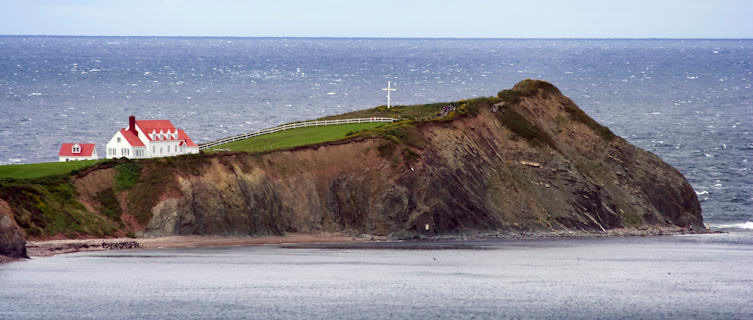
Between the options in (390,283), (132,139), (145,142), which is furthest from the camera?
(145,142)

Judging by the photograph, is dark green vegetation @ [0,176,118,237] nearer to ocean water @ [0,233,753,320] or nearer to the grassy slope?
ocean water @ [0,233,753,320]

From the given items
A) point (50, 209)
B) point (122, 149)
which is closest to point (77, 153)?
point (122, 149)

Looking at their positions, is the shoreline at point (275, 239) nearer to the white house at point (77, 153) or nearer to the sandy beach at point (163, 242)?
the sandy beach at point (163, 242)

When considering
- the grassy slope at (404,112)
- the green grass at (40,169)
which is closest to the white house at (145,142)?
the green grass at (40,169)

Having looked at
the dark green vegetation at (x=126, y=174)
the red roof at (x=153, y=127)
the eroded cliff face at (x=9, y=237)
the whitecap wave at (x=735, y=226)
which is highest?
the red roof at (x=153, y=127)

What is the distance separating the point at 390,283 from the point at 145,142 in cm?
2505

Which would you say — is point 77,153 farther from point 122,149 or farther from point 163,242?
point 163,242

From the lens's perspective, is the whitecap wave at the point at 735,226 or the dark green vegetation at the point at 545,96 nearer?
the dark green vegetation at the point at 545,96

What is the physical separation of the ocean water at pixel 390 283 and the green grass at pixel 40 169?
889 centimetres

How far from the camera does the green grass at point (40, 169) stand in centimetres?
8088

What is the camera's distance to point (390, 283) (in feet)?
236

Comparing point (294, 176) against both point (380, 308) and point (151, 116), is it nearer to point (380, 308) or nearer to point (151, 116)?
point (380, 308)

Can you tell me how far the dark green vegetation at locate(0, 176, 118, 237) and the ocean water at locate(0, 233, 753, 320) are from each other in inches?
118

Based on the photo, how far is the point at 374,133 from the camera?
9312 cm
